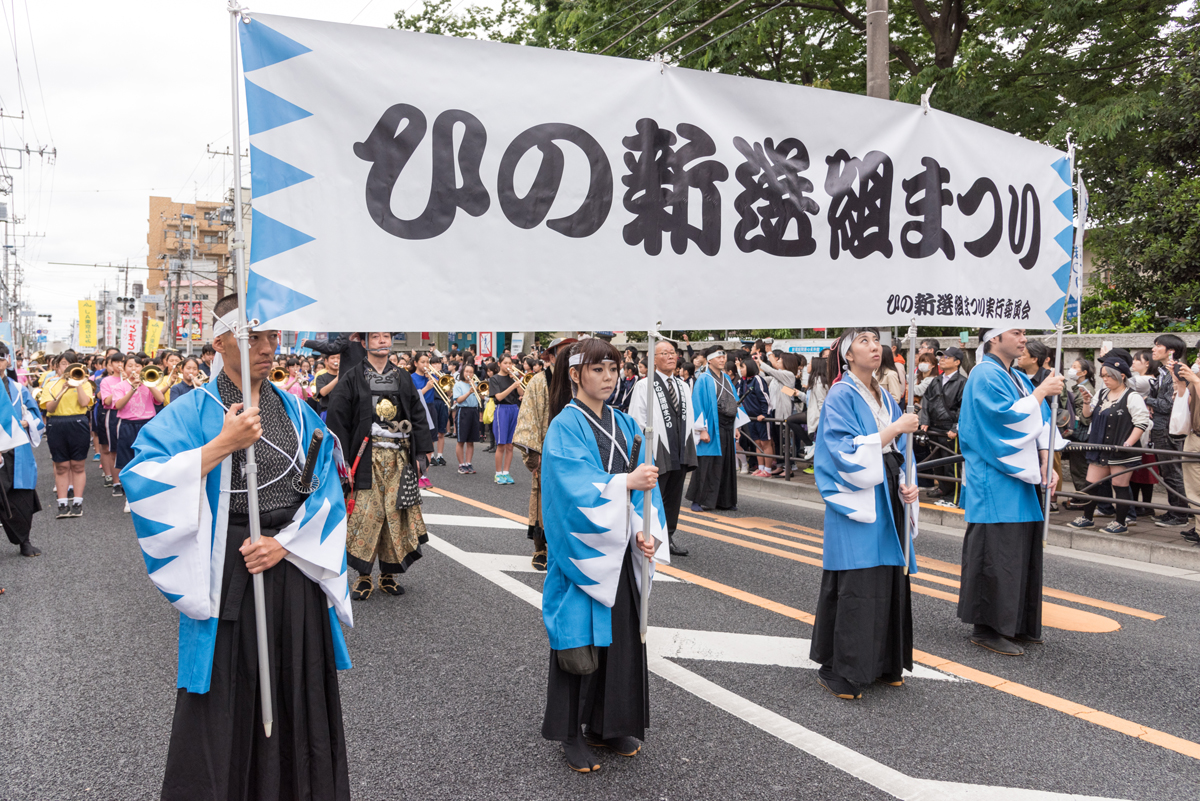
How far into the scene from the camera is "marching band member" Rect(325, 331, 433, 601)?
231 inches

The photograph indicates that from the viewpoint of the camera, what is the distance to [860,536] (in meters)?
4.23

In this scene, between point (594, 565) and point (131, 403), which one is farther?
point (131, 403)

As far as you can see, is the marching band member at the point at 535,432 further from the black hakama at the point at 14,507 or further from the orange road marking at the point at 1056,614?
the black hakama at the point at 14,507

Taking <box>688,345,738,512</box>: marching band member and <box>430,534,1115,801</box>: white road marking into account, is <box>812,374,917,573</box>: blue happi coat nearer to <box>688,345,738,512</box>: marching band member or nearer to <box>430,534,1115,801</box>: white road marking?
<box>430,534,1115,801</box>: white road marking

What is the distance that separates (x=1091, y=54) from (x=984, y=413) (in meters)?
11.8

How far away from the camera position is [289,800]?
2799 millimetres

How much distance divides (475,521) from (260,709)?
6183 millimetres

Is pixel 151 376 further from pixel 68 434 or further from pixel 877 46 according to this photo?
pixel 877 46

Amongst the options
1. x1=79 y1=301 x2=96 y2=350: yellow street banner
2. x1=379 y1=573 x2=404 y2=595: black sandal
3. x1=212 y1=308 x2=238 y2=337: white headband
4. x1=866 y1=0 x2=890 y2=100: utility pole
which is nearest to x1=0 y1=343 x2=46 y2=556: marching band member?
x1=379 y1=573 x2=404 y2=595: black sandal

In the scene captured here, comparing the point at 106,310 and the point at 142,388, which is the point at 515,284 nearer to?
the point at 142,388

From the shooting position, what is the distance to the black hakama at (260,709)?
264 cm

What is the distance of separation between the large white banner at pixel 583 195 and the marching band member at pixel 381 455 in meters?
2.98

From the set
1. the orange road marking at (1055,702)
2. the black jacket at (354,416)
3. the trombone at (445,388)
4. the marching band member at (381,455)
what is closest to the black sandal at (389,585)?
the marching band member at (381,455)

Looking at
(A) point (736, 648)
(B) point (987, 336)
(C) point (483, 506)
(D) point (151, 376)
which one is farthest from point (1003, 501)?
(D) point (151, 376)
